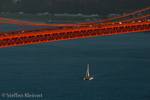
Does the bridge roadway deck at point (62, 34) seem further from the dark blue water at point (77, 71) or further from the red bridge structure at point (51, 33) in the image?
the dark blue water at point (77, 71)

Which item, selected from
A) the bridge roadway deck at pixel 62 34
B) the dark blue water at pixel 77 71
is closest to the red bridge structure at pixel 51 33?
the bridge roadway deck at pixel 62 34

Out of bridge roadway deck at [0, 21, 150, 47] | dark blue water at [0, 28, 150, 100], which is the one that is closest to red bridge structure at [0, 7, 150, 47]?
bridge roadway deck at [0, 21, 150, 47]

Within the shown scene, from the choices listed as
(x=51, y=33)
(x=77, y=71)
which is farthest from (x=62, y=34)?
(x=77, y=71)

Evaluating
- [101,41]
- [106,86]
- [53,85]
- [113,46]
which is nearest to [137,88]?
[106,86]

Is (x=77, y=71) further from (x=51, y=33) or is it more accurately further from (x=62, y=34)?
(x=51, y=33)

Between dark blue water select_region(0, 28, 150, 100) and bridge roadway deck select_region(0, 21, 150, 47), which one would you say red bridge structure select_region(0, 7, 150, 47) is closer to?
bridge roadway deck select_region(0, 21, 150, 47)

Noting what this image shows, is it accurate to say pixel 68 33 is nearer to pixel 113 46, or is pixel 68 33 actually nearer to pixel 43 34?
pixel 43 34
